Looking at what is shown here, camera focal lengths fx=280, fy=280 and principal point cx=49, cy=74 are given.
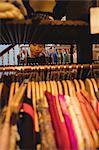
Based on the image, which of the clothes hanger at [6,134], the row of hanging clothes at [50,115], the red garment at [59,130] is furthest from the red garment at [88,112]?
the clothes hanger at [6,134]

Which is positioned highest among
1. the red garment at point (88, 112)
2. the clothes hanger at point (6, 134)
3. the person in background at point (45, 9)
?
the person in background at point (45, 9)

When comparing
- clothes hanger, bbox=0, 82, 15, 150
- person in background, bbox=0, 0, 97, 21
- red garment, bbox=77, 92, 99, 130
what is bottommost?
clothes hanger, bbox=0, 82, 15, 150

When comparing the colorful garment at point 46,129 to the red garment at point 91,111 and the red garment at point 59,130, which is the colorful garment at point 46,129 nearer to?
the red garment at point 59,130

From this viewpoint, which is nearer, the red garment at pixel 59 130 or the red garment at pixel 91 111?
the red garment at pixel 59 130

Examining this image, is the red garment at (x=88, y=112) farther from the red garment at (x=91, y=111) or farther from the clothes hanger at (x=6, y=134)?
the clothes hanger at (x=6, y=134)

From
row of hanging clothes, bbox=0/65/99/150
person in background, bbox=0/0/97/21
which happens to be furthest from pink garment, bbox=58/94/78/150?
person in background, bbox=0/0/97/21

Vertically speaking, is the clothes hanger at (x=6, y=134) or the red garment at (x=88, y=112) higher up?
the red garment at (x=88, y=112)

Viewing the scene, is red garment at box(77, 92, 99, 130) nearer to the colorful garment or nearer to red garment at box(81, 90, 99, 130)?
red garment at box(81, 90, 99, 130)

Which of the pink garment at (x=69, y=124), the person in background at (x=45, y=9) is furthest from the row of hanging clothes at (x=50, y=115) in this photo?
the person in background at (x=45, y=9)

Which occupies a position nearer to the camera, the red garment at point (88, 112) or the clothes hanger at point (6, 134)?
the clothes hanger at point (6, 134)

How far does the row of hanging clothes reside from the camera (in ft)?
3.05

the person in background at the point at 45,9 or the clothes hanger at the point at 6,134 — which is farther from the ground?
the person in background at the point at 45,9

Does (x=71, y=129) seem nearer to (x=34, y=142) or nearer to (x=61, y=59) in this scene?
(x=34, y=142)

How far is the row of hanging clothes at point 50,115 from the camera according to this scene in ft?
3.05
